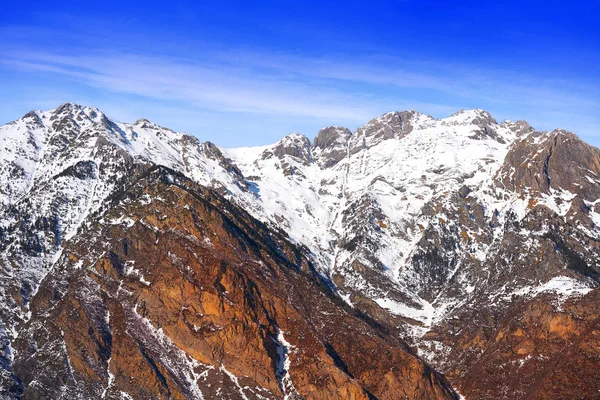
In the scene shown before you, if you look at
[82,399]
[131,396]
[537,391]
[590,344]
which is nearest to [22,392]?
[82,399]

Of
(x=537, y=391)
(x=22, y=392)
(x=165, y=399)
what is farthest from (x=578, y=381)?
(x=22, y=392)

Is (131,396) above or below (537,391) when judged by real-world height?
below

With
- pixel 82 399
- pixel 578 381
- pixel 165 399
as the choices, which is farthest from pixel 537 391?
pixel 82 399

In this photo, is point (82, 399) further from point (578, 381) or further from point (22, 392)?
point (578, 381)

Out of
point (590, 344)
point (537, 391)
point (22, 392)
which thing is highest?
point (590, 344)

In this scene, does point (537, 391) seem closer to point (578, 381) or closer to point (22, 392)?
point (578, 381)

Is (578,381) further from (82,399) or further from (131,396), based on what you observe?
(82,399)

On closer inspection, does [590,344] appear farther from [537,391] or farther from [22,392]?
[22,392]

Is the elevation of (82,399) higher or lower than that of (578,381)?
lower
